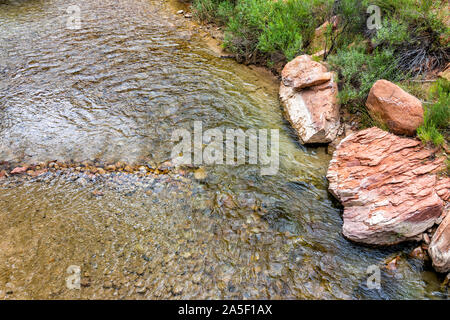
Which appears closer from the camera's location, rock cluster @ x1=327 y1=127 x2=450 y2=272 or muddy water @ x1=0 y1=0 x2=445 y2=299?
muddy water @ x1=0 y1=0 x2=445 y2=299

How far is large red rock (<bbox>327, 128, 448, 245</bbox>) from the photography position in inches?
152

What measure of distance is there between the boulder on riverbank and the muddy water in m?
0.33

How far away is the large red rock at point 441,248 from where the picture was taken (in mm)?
3465

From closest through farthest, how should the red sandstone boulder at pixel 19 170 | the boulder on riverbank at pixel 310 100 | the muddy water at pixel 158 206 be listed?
the muddy water at pixel 158 206, the red sandstone boulder at pixel 19 170, the boulder on riverbank at pixel 310 100

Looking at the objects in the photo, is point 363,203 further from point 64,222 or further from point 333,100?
point 64,222

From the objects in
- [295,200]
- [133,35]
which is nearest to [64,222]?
[295,200]

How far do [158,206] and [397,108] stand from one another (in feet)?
14.8

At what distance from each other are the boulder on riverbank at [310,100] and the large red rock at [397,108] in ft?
3.17

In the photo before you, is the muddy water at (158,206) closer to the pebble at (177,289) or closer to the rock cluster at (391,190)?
the pebble at (177,289)

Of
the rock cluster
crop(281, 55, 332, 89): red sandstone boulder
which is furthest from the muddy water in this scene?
crop(281, 55, 332, 89): red sandstone boulder

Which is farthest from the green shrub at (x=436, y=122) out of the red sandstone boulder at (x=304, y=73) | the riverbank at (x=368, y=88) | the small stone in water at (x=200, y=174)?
the small stone in water at (x=200, y=174)

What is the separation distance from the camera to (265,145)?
586 cm

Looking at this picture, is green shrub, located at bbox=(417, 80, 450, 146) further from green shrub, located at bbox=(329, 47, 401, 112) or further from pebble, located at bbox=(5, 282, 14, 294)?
pebble, located at bbox=(5, 282, 14, 294)

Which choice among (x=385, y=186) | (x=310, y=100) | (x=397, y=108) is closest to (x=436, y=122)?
(x=397, y=108)
